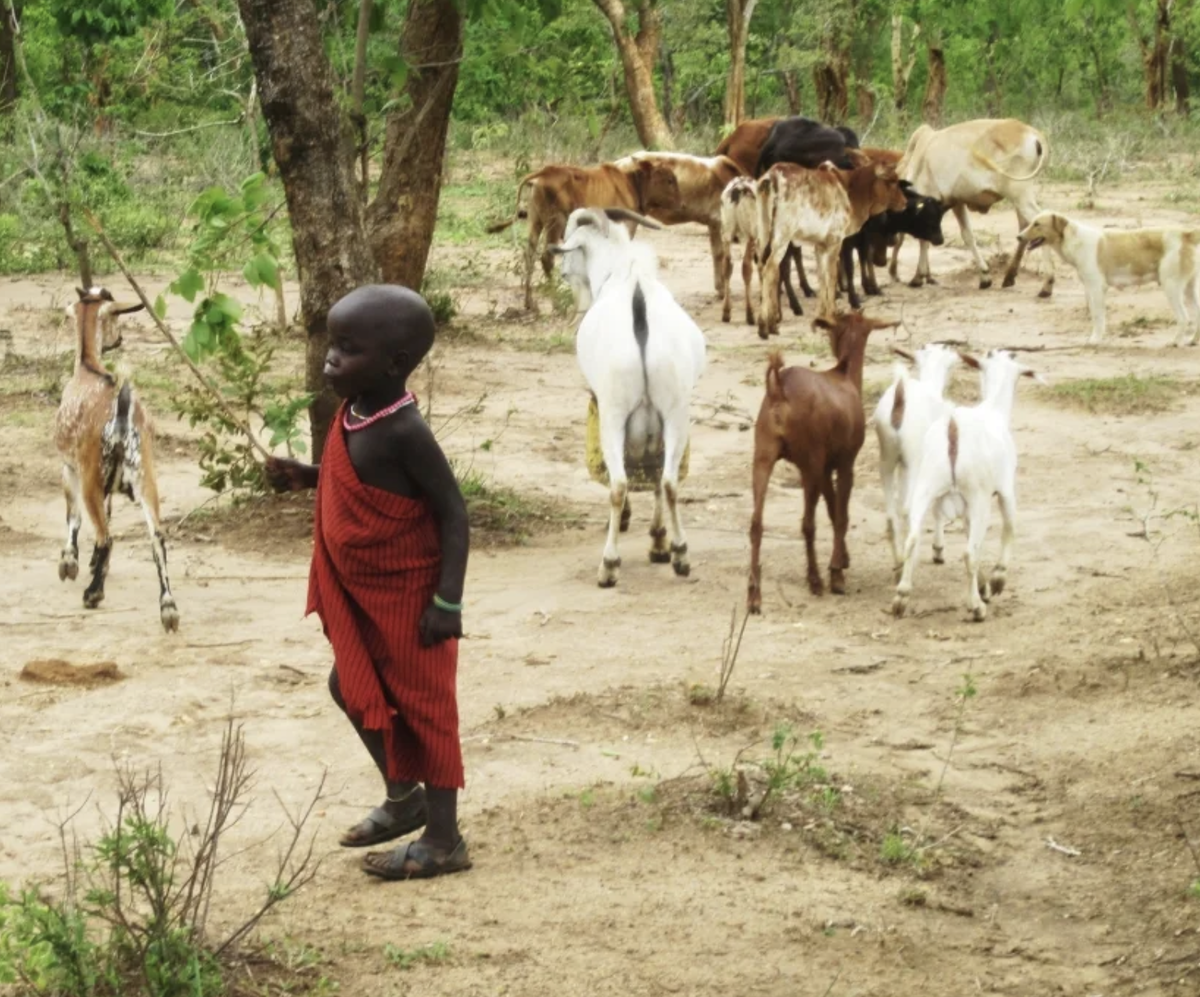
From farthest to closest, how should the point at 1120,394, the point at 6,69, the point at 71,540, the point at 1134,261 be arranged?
1. the point at 6,69
2. the point at 1134,261
3. the point at 1120,394
4. the point at 71,540

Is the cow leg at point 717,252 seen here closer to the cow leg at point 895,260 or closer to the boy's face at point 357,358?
the cow leg at point 895,260

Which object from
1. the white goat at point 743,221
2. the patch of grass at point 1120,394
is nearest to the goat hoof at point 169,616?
the patch of grass at point 1120,394

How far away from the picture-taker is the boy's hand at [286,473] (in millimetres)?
5172

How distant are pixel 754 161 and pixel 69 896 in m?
15.3

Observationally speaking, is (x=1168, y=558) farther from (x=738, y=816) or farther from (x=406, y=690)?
(x=406, y=690)

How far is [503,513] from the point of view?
9555mm

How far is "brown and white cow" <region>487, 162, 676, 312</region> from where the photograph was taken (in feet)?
52.9

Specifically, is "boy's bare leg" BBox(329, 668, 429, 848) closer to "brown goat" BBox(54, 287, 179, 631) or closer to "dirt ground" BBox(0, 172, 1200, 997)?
"dirt ground" BBox(0, 172, 1200, 997)

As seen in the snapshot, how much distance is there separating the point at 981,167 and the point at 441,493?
13905 millimetres

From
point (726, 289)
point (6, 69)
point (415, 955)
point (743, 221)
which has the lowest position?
point (415, 955)

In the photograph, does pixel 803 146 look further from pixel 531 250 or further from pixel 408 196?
pixel 408 196

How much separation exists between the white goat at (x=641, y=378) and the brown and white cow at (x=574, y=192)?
289 inches

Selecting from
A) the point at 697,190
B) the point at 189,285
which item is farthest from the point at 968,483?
the point at 697,190

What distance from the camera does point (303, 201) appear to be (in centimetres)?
878
